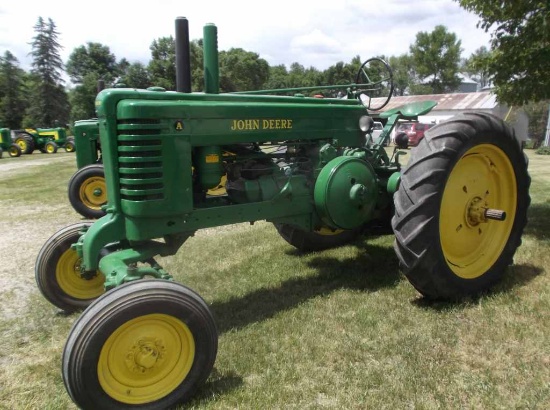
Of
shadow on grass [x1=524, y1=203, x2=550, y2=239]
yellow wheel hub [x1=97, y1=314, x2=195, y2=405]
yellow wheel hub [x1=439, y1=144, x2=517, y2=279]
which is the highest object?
yellow wheel hub [x1=439, y1=144, x2=517, y2=279]

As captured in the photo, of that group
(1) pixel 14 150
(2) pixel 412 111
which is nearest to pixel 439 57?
(1) pixel 14 150

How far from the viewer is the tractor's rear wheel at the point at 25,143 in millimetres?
23766

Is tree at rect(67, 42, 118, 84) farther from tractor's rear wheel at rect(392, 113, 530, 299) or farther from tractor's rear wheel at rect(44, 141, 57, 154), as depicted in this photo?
tractor's rear wheel at rect(392, 113, 530, 299)

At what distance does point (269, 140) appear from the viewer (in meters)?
3.77

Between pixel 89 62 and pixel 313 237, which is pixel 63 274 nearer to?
pixel 313 237

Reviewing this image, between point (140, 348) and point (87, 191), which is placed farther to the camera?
point (87, 191)

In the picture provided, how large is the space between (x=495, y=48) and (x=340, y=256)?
3617 mm

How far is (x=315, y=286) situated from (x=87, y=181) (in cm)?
530

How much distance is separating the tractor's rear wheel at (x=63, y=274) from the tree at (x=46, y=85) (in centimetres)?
4443

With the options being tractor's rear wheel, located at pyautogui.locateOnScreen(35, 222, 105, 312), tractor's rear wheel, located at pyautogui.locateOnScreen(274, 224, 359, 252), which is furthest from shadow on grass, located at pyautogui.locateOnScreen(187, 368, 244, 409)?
tractor's rear wheel, located at pyautogui.locateOnScreen(274, 224, 359, 252)

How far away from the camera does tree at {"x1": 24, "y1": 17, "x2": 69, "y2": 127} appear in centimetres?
4406

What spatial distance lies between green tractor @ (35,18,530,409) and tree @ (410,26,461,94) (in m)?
59.9

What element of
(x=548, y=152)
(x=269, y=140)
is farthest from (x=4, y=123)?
(x=269, y=140)

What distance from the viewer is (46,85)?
44938 mm
